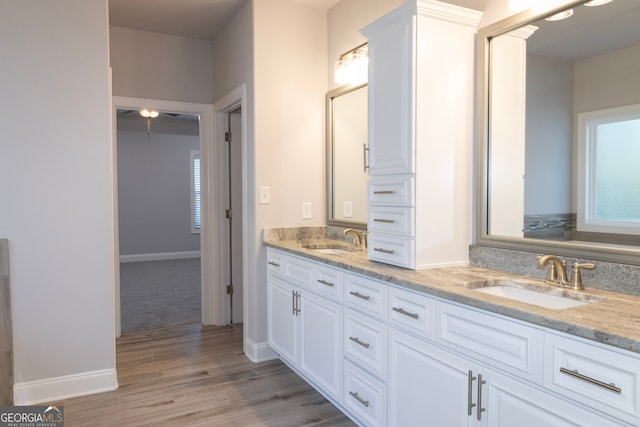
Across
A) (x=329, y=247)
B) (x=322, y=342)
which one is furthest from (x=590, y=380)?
(x=329, y=247)

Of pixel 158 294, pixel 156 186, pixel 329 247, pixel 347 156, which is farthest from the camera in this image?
pixel 156 186

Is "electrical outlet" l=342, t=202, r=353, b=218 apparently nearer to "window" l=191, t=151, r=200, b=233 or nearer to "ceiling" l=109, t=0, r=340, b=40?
"ceiling" l=109, t=0, r=340, b=40

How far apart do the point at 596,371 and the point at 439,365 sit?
0.60 m

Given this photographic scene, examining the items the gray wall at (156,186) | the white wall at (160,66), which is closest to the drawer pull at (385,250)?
the white wall at (160,66)

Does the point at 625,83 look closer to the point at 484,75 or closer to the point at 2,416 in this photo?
the point at 484,75

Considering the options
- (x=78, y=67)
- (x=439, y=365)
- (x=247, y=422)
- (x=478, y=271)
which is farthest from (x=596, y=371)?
(x=78, y=67)

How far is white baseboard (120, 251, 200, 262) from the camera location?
8.18 metres

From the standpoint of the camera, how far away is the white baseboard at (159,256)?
818cm

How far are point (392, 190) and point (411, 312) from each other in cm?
63

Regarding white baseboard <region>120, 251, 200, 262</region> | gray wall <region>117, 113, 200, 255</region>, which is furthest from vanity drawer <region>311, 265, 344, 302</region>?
white baseboard <region>120, 251, 200, 262</region>

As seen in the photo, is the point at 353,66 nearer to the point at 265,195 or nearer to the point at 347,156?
the point at 347,156

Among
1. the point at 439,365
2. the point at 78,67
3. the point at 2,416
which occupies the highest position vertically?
the point at 78,67

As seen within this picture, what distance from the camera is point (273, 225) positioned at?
3.28m

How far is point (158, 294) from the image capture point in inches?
219
